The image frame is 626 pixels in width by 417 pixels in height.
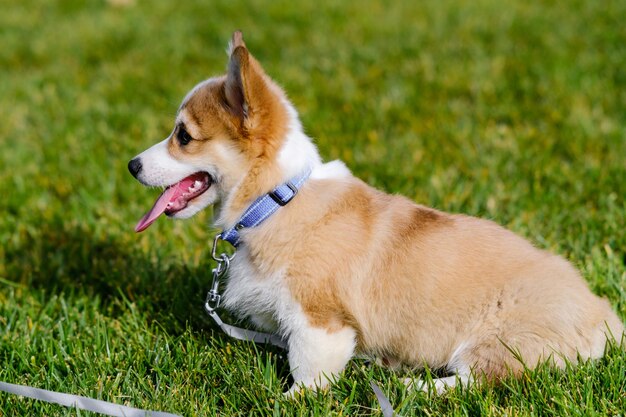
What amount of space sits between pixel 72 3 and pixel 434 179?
22.6 feet

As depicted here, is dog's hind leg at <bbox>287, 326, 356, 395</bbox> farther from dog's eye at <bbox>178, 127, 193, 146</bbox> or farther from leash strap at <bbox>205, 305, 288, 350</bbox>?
dog's eye at <bbox>178, 127, 193, 146</bbox>

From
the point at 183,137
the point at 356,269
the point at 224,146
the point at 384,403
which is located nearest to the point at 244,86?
the point at 224,146

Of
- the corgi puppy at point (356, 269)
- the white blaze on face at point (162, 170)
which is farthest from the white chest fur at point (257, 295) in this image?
the white blaze on face at point (162, 170)

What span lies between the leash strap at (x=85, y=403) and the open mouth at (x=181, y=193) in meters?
0.82

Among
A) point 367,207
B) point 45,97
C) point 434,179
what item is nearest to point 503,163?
point 434,179

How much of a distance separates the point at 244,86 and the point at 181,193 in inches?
24.5

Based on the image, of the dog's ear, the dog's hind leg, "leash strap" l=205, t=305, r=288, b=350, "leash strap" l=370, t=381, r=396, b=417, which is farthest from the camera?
"leash strap" l=205, t=305, r=288, b=350

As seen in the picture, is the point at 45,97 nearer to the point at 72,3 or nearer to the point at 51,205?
the point at 51,205

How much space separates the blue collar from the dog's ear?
31 centimetres

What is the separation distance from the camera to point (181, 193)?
3109 millimetres

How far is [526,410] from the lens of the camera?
262 centimetres

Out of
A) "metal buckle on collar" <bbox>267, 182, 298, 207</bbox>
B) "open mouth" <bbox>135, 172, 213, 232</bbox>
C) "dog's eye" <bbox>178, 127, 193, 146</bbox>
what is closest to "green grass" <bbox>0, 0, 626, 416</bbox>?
"open mouth" <bbox>135, 172, 213, 232</bbox>

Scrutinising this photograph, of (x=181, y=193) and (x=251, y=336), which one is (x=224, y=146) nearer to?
(x=181, y=193)

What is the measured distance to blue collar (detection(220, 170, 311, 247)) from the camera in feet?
9.49
